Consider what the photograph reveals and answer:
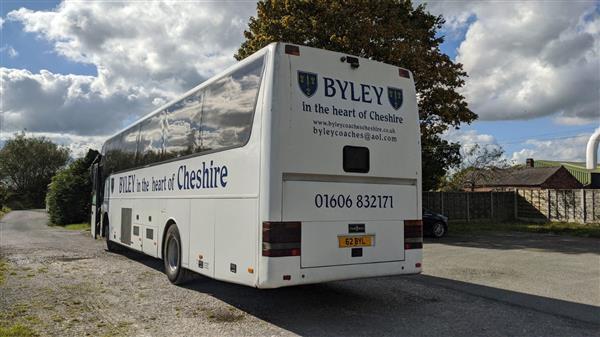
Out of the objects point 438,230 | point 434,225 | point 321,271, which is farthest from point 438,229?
point 321,271

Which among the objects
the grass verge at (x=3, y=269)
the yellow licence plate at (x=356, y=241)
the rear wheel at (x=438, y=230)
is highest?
the yellow licence plate at (x=356, y=241)

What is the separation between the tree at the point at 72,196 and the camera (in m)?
32.4

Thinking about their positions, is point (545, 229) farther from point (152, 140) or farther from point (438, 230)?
point (152, 140)

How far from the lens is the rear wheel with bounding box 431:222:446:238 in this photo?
19.0 m

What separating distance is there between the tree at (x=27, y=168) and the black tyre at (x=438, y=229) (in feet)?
224

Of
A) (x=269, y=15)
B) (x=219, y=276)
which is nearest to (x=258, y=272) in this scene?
(x=219, y=276)

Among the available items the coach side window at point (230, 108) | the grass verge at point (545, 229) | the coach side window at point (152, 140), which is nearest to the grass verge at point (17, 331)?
the coach side window at point (230, 108)

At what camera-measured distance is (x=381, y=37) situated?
1950 centimetres

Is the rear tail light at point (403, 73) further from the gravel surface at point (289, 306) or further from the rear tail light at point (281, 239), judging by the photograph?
the gravel surface at point (289, 306)

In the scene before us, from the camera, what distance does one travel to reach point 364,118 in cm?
678

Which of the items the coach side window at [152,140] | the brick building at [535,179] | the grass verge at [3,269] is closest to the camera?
the grass verge at [3,269]

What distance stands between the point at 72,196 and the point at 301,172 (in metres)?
31.3

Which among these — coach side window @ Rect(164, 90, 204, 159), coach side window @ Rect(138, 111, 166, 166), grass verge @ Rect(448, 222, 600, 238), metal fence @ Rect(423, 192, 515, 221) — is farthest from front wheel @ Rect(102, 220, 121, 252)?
metal fence @ Rect(423, 192, 515, 221)

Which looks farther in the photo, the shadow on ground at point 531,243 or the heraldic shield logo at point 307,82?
the shadow on ground at point 531,243
